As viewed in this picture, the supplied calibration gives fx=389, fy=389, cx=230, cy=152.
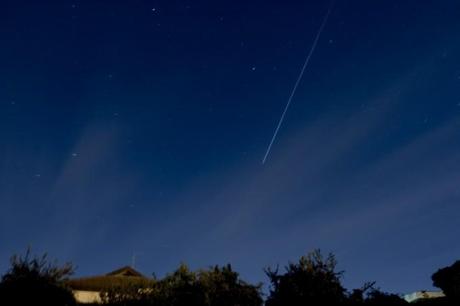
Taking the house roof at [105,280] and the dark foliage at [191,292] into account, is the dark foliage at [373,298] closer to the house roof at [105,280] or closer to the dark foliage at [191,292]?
the dark foliage at [191,292]

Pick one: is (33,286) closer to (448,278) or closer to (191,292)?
(191,292)

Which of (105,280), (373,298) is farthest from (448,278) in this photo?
(105,280)

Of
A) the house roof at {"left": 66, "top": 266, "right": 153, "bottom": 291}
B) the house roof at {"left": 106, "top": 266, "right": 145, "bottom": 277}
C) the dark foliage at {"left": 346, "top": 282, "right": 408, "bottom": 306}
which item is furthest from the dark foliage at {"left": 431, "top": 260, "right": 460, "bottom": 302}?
the house roof at {"left": 106, "top": 266, "right": 145, "bottom": 277}

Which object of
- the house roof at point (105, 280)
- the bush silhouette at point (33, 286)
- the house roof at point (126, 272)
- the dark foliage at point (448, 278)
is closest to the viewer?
the bush silhouette at point (33, 286)

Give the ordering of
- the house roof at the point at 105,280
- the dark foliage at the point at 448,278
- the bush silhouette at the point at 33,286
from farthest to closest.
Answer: the dark foliage at the point at 448,278 → the house roof at the point at 105,280 → the bush silhouette at the point at 33,286

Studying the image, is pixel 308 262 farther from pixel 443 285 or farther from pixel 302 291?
pixel 443 285

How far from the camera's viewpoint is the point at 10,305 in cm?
2498

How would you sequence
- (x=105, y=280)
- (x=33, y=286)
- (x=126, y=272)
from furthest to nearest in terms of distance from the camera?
(x=126, y=272) → (x=105, y=280) → (x=33, y=286)

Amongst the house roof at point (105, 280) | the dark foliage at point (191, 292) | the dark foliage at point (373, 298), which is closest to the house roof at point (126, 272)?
the house roof at point (105, 280)

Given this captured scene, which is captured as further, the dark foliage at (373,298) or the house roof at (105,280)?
the house roof at (105,280)

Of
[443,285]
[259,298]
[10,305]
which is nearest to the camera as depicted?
[10,305]

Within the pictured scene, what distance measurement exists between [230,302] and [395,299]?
12741mm

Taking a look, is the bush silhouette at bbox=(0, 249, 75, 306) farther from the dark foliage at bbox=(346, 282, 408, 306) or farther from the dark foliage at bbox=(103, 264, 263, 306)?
the dark foliage at bbox=(346, 282, 408, 306)

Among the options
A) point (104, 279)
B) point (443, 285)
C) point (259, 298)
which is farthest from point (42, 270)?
point (443, 285)
